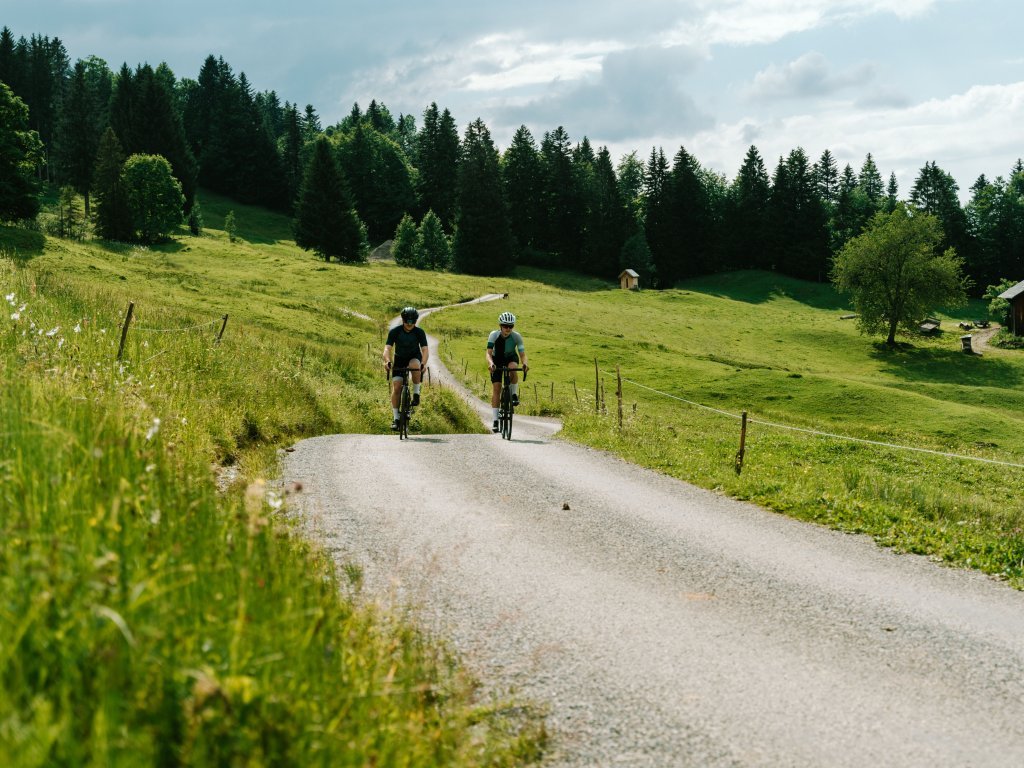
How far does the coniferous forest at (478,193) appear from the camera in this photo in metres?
111

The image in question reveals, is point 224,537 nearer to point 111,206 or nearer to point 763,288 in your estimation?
point 111,206

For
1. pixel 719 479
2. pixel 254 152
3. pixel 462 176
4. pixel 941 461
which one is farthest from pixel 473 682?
pixel 254 152

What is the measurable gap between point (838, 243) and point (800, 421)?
9943cm

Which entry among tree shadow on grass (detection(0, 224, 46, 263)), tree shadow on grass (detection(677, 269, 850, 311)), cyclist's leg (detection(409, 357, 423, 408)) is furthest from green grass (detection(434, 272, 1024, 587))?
tree shadow on grass (detection(0, 224, 46, 263))

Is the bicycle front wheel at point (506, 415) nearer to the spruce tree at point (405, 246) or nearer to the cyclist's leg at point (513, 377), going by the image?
the cyclist's leg at point (513, 377)

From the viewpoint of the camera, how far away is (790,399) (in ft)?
148

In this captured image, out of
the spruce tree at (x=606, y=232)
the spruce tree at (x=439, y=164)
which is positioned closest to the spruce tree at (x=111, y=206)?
the spruce tree at (x=439, y=164)

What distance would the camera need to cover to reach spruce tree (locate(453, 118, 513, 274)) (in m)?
111

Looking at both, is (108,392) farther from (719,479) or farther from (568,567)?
(719,479)

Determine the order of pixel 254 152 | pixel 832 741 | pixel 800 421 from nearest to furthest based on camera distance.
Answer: pixel 832 741
pixel 800 421
pixel 254 152

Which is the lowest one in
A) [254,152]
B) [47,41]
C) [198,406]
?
[198,406]

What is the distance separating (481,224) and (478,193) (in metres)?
5.18

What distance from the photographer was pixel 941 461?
2661 cm

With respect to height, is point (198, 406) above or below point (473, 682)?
above
